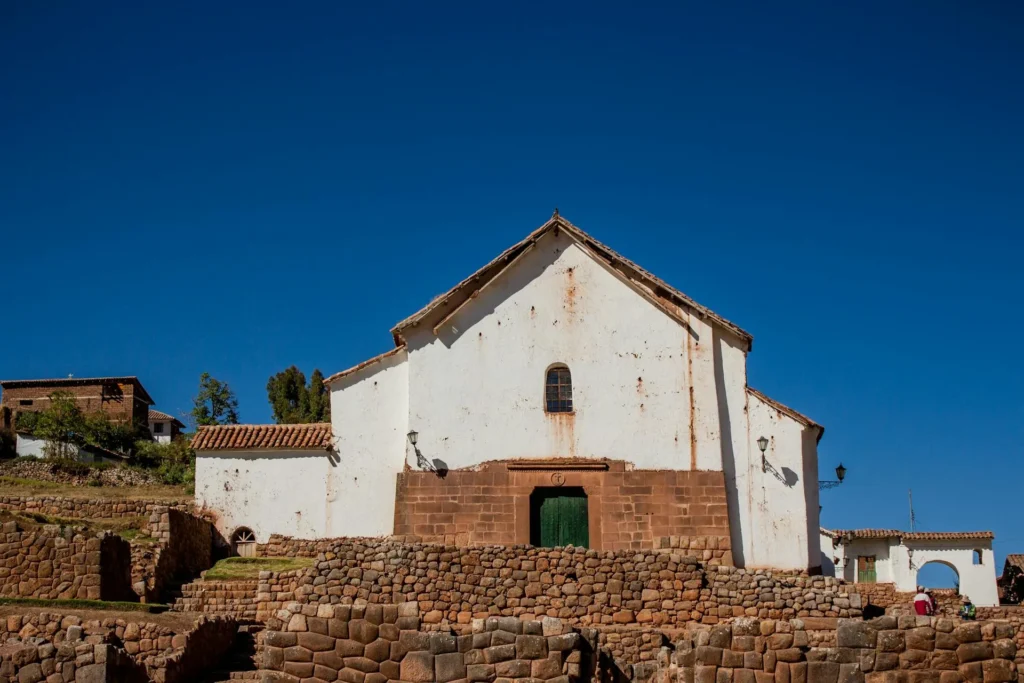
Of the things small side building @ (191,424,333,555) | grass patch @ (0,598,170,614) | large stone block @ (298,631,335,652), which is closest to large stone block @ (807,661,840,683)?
large stone block @ (298,631,335,652)

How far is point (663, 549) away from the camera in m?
24.3

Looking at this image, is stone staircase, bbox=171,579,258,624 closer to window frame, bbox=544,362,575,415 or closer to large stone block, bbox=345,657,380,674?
window frame, bbox=544,362,575,415

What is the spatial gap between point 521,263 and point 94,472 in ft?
63.1

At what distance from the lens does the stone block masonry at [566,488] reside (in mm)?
24594

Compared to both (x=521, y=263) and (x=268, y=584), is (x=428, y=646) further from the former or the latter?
(x=521, y=263)

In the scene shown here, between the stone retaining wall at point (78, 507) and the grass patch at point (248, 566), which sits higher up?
the stone retaining wall at point (78, 507)

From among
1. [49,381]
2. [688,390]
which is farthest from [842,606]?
[49,381]

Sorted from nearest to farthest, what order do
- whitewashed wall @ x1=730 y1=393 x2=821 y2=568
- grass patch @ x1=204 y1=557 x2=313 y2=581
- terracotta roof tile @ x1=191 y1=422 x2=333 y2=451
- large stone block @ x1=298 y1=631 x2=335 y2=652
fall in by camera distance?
large stone block @ x1=298 y1=631 x2=335 y2=652, grass patch @ x1=204 y1=557 x2=313 y2=581, whitewashed wall @ x1=730 y1=393 x2=821 y2=568, terracotta roof tile @ x1=191 y1=422 x2=333 y2=451

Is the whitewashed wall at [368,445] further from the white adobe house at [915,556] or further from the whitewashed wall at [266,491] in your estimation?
the white adobe house at [915,556]

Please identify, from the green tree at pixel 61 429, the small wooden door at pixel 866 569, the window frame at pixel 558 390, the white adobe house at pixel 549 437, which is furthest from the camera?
the small wooden door at pixel 866 569

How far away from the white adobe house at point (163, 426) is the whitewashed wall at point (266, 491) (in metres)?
28.0

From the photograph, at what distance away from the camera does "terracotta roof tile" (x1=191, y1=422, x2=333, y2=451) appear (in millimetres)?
26469

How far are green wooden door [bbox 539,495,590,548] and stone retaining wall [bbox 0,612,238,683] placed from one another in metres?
7.42

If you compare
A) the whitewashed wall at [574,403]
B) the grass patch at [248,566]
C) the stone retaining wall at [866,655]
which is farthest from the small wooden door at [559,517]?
the stone retaining wall at [866,655]
